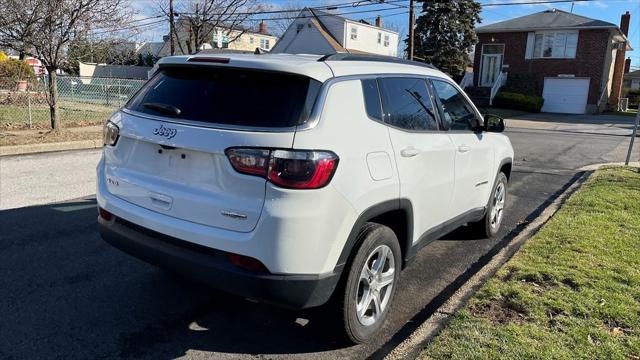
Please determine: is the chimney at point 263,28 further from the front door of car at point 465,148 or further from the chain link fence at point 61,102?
the front door of car at point 465,148

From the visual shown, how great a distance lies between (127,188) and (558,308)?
10.5 ft

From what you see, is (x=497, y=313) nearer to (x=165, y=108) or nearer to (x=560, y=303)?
(x=560, y=303)

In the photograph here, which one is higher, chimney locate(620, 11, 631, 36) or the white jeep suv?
chimney locate(620, 11, 631, 36)

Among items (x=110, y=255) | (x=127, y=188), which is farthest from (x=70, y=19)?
(x=127, y=188)

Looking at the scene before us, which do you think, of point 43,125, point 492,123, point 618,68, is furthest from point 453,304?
point 618,68

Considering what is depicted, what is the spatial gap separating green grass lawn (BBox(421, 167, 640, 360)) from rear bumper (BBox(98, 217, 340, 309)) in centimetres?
84

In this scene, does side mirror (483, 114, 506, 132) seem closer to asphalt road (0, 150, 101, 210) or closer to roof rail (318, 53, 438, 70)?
roof rail (318, 53, 438, 70)

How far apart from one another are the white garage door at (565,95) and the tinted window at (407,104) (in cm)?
3701

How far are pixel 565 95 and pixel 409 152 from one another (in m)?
38.0

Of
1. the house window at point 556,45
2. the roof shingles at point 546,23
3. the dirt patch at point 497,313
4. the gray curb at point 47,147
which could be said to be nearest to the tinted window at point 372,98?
the dirt patch at point 497,313

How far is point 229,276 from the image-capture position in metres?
2.88

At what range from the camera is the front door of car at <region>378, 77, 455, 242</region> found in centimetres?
356

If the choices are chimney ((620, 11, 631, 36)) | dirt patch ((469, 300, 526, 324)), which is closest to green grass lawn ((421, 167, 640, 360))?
dirt patch ((469, 300, 526, 324))

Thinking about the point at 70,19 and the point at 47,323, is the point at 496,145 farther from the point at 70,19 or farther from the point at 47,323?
the point at 70,19
